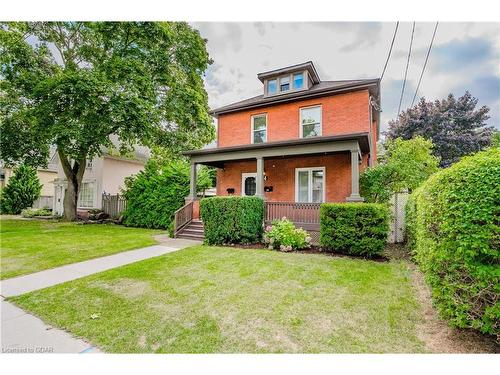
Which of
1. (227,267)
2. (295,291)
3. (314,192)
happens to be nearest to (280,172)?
(314,192)

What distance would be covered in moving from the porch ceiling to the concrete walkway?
5.57 meters

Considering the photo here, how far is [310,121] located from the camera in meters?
11.4

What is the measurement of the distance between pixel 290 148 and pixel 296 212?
2309mm

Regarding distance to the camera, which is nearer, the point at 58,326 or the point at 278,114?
the point at 58,326

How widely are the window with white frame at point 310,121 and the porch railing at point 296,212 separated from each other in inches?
146

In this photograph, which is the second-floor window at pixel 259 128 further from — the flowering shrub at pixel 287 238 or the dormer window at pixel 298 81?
the flowering shrub at pixel 287 238

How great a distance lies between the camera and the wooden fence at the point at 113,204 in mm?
16109

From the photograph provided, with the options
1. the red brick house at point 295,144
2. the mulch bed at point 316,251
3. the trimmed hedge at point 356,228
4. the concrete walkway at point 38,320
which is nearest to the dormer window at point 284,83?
the red brick house at point 295,144

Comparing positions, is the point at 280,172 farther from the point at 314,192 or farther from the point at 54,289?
the point at 54,289

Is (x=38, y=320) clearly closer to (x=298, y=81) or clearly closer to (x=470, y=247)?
(x=470, y=247)

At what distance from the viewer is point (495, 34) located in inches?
191

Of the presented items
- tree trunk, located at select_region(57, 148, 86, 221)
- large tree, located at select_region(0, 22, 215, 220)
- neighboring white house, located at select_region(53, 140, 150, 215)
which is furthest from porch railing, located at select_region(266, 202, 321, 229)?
tree trunk, located at select_region(57, 148, 86, 221)
